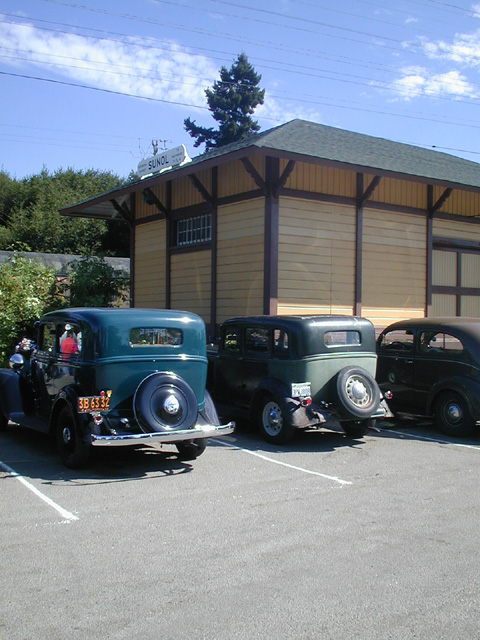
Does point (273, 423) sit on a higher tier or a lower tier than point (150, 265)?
lower

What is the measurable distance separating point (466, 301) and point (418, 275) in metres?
2.30

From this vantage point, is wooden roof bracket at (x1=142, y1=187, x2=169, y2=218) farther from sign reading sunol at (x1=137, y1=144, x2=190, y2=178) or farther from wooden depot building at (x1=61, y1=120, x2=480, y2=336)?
sign reading sunol at (x1=137, y1=144, x2=190, y2=178)

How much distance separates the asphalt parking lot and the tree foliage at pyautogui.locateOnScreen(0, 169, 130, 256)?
36.1 m

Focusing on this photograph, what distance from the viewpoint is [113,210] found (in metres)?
19.8

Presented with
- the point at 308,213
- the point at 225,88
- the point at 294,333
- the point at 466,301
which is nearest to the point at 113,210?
the point at 308,213

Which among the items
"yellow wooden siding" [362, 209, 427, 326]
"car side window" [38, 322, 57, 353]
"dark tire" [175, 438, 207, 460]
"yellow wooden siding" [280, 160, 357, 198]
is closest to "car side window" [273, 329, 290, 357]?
"dark tire" [175, 438, 207, 460]

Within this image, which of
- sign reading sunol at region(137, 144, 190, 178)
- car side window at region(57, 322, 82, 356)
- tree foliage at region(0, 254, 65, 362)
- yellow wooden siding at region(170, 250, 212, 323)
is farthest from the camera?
tree foliage at region(0, 254, 65, 362)

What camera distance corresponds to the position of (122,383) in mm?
7449

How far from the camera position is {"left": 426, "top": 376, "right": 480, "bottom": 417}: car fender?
9609mm

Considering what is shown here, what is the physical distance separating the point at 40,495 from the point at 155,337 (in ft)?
7.88

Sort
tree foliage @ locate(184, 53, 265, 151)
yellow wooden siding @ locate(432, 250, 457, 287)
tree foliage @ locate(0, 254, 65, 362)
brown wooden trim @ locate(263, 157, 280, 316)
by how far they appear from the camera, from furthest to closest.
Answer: tree foliage @ locate(184, 53, 265, 151)
tree foliage @ locate(0, 254, 65, 362)
yellow wooden siding @ locate(432, 250, 457, 287)
brown wooden trim @ locate(263, 157, 280, 316)

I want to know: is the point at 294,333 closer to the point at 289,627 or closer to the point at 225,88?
the point at 289,627

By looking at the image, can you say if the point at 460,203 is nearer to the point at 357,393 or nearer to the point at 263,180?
the point at 263,180

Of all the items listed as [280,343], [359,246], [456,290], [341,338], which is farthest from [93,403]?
[456,290]
